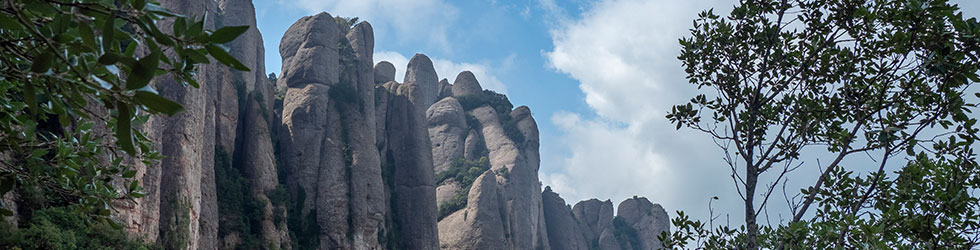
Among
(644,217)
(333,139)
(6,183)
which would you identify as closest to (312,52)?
(333,139)

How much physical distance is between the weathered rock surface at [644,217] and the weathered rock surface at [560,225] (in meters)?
9.83

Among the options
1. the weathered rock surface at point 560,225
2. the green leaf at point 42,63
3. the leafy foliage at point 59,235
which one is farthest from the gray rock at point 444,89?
the green leaf at point 42,63

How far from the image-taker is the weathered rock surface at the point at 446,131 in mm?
80250

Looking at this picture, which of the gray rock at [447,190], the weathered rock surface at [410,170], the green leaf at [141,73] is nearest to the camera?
the green leaf at [141,73]

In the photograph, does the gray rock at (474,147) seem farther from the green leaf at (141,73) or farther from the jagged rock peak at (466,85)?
the green leaf at (141,73)

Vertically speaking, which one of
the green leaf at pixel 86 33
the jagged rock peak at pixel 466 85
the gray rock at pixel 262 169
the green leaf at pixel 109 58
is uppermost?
the jagged rock peak at pixel 466 85

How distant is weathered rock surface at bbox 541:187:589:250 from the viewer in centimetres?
8588

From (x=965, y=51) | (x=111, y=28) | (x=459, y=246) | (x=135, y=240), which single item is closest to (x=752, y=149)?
(x=965, y=51)

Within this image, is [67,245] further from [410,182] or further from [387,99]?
[387,99]

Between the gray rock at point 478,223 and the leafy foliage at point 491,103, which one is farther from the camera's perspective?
the leafy foliage at point 491,103

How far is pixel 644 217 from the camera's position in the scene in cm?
9956

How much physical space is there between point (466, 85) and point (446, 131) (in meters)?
12.1

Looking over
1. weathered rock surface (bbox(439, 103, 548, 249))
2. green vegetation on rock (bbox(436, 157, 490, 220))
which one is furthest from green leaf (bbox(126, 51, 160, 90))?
green vegetation on rock (bbox(436, 157, 490, 220))

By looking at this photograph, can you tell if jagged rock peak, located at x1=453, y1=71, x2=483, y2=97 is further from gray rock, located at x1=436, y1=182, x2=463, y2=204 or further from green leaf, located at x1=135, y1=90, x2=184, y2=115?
green leaf, located at x1=135, y1=90, x2=184, y2=115
